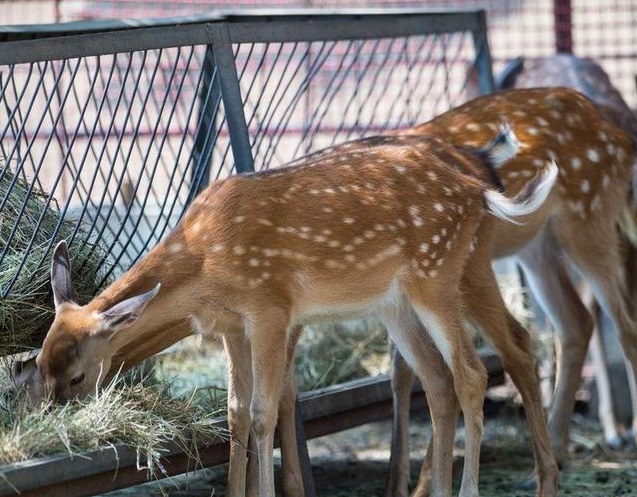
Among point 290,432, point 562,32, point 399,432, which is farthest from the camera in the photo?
point 562,32

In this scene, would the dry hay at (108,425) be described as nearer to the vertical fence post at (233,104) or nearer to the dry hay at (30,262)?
the dry hay at (30,262)

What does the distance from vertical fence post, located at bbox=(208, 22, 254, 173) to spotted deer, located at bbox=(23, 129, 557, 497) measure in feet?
1.09

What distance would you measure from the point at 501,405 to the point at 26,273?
3459 millimetres

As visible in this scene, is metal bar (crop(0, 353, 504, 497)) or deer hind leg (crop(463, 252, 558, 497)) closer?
metal bar (crop(0, 353, 504, 497))

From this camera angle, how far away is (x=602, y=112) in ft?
23.5

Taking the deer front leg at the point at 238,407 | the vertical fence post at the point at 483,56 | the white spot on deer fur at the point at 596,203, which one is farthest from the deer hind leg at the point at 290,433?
the vertical fence post at the point at 483,56

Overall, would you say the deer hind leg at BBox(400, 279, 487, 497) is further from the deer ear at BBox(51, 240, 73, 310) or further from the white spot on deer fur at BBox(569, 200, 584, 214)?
the deer ear at BBox(51, 240, 73, 310)

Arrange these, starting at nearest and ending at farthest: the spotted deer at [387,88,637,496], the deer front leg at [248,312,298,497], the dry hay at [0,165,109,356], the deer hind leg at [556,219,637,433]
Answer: the deer front leg at [248,312,298,497], the dry hay at [0,165,109,356], the spotted deer at [387,88,637,496], the deer hind leg at [556,219,637,433]

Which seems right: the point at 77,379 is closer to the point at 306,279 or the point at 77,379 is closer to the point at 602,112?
the point at 306,279

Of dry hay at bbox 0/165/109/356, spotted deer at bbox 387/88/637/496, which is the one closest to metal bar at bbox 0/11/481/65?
dry hay at bbox 0/165/109/356

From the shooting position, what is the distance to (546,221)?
6.44 meters

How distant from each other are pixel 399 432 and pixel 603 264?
1.37 meters

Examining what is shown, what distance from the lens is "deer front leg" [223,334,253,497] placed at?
17.5 ft

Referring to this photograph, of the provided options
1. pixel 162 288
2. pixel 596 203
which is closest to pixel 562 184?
pixel 596 203
